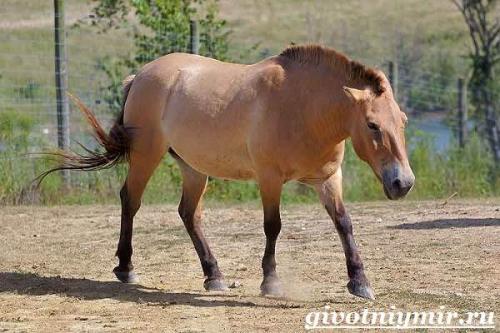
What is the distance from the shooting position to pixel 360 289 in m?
7.68

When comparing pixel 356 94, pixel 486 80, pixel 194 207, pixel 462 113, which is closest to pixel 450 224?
pixel 194 207

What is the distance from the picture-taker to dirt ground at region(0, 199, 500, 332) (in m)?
7.29

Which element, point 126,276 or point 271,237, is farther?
point 126,276

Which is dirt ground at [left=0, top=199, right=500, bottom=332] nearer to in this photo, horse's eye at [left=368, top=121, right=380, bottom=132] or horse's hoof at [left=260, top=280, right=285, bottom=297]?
horse's hoof at [left=260, top=280, right=285, bottom=297]

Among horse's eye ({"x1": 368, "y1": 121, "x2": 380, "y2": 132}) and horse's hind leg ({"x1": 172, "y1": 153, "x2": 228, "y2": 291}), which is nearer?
horse's eye ({"x1": 368, "y1": 121, "x2": 380, "y2": 132})

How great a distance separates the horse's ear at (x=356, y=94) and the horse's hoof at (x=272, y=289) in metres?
1.41

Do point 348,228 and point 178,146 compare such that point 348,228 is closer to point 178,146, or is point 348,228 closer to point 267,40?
point 178,146

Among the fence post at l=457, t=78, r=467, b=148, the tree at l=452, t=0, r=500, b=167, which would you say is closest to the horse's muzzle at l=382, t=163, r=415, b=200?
the fence post at l=457, t=78, r=467, b=148

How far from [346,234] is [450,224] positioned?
311cm

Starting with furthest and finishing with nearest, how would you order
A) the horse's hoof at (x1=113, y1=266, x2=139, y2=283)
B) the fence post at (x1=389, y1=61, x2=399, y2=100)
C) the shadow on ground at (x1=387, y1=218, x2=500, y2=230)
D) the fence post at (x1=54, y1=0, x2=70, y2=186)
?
the fence post at (x1=389, y1=61, x2=399, y2=100) < the fence post at (x1=54, y1=0, x2=70, y2=186) < the shadow on ground at (x1=387, y1=218, x2=500, y2=230) < the horse's hoof at (x1=113, y1=266, x2=139, y2=283)

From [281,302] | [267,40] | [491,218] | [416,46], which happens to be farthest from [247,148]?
[267,40]

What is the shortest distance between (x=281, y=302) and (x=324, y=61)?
68.9 inches

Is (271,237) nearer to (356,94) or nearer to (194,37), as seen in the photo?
(356,94)

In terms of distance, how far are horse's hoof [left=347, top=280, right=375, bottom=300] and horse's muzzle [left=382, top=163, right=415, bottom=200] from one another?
70 centimetres
